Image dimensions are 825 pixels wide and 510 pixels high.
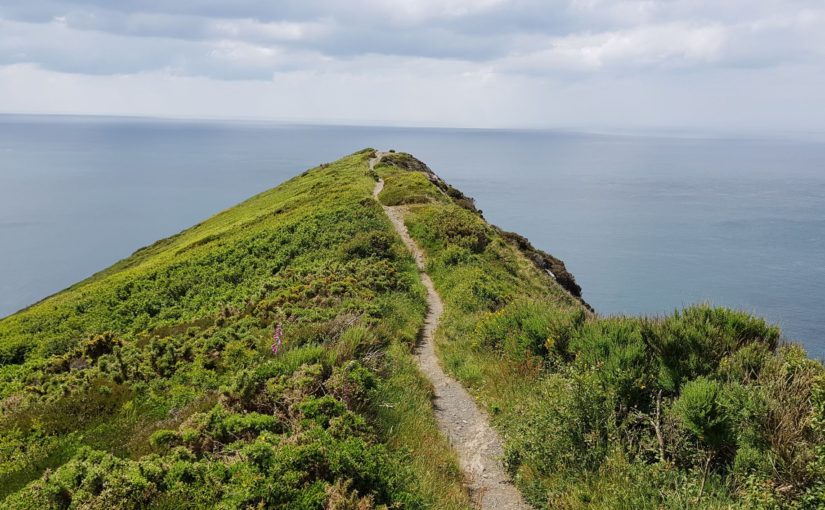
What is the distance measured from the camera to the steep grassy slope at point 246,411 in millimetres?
6254

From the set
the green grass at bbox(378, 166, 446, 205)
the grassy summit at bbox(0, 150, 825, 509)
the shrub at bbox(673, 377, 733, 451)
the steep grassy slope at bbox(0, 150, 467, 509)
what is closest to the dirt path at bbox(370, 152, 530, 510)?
the grassy summit at bbox(0, 150, 825, 509)

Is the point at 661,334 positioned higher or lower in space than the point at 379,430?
higher

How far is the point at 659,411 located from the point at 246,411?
674cm

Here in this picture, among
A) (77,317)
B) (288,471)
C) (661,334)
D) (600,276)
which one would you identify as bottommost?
(600,276)

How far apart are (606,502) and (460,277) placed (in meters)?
18.1

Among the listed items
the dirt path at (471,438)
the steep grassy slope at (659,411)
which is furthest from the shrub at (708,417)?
the dirt path at (471,438)

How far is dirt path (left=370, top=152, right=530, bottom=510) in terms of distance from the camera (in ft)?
28.2

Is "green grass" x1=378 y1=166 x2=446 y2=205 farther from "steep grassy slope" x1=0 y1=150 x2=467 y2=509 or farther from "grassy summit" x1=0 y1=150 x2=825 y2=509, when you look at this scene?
"grassy summit" x1=0 y1=150 x2=825 y2=509

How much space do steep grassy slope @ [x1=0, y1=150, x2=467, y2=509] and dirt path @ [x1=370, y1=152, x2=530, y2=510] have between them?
0.47 meters

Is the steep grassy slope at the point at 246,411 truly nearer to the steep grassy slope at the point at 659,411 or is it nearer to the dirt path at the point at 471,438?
the dirt path at the point at 471,438

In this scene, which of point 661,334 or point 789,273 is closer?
point 661,334

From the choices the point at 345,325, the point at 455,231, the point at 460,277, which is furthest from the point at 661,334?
the point at 455,231

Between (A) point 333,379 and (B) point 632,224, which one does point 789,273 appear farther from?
(A) point 333,379

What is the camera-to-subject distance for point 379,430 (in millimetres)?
9055
